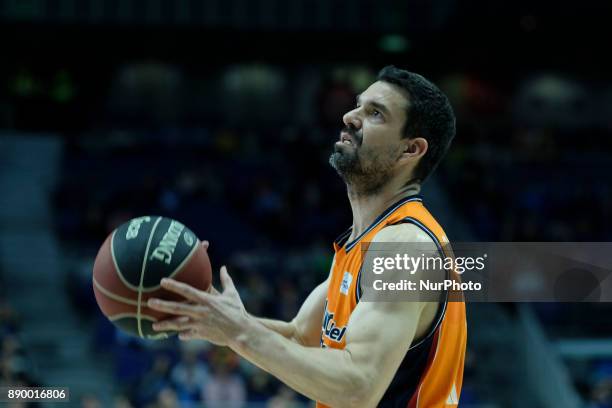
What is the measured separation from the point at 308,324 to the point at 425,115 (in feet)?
3.98

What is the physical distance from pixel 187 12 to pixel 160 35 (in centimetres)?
239

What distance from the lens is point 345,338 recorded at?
3.43 m

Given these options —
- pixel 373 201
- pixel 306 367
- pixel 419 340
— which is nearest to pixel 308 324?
pixel 373 201

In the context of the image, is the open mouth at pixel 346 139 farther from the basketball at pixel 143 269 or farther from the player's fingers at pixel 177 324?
the player's fingers at pixel 177 324

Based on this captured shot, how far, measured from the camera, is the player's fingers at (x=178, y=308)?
3.17 m

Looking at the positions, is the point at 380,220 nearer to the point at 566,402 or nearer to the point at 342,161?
the point at 342,161

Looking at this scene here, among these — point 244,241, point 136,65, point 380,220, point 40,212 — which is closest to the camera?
point 380,220

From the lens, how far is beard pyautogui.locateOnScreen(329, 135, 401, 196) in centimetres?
383

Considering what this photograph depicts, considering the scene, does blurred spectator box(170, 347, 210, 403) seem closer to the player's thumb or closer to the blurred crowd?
the blurred crowd

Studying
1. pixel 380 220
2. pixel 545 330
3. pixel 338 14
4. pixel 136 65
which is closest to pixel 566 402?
pixel 545 330

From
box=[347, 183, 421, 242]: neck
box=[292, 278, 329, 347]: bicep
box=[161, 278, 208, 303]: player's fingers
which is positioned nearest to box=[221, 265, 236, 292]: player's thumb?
box=[161, 278, 208, 303]: player's fingers

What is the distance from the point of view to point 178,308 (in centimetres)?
318

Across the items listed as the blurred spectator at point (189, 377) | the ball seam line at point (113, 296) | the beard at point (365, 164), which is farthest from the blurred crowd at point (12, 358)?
the beard at point (365, 164)

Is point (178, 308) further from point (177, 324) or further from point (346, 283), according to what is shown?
point (346, 283)
